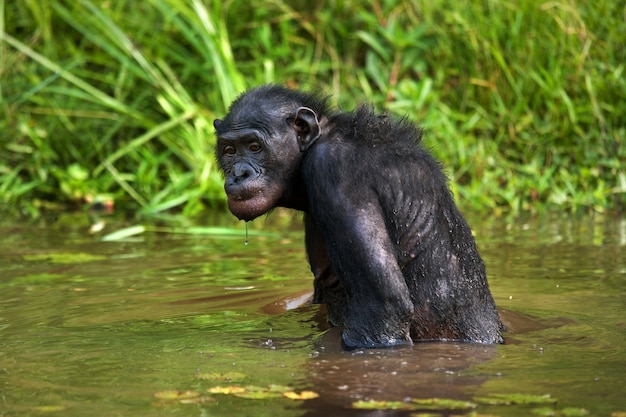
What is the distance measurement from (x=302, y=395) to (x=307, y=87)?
7542 millimetres

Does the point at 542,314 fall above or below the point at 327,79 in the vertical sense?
below

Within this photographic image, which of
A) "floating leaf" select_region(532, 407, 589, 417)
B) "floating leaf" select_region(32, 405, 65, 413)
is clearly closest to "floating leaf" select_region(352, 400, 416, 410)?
"floating leaf" select_region(532, 407, 589, 417)

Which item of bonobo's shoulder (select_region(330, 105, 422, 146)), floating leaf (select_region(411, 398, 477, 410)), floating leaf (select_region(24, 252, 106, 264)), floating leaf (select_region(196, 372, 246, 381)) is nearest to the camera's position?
floating leaf (select_region(411, 398, 477, 410))

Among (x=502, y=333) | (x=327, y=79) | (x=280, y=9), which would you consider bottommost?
(x=502, y=333)

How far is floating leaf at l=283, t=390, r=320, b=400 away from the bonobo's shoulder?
152 cm

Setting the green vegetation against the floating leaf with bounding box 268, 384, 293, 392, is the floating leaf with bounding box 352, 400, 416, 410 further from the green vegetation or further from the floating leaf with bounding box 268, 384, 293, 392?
the green vegetation

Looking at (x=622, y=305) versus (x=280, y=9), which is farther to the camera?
(x=280, y=9)

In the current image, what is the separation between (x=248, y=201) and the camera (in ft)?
17.2

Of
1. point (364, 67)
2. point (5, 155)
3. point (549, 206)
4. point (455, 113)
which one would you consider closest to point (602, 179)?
point (549, 206)

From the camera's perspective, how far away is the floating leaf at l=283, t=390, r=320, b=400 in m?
4.04

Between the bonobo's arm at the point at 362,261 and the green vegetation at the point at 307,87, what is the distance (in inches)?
190

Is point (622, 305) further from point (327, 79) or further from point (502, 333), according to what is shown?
point (327, 79)

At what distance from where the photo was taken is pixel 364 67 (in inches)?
467

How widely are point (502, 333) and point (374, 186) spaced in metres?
1.00
